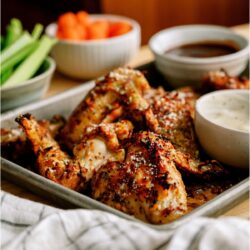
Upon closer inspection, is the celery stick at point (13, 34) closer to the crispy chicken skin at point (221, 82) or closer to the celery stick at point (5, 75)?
the celery stick at point (5, 75)

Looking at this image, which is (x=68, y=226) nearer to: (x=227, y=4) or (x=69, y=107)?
(x=69, y=107)

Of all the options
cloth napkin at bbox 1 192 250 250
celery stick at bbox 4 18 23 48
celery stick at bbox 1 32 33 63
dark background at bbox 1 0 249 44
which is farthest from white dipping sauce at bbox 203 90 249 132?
dark background at bbox 1 0 249 44

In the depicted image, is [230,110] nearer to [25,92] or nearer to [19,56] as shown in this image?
[25,92]

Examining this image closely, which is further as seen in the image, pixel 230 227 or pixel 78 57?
pixel 78 57

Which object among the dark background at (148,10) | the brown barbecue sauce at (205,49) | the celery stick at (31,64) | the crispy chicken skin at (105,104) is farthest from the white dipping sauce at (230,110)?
the dark background at (148,10)

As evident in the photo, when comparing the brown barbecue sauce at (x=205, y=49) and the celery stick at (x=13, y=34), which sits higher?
the celery stick at (x=13, y=34)

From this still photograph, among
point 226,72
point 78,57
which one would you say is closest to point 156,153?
point 226,72
